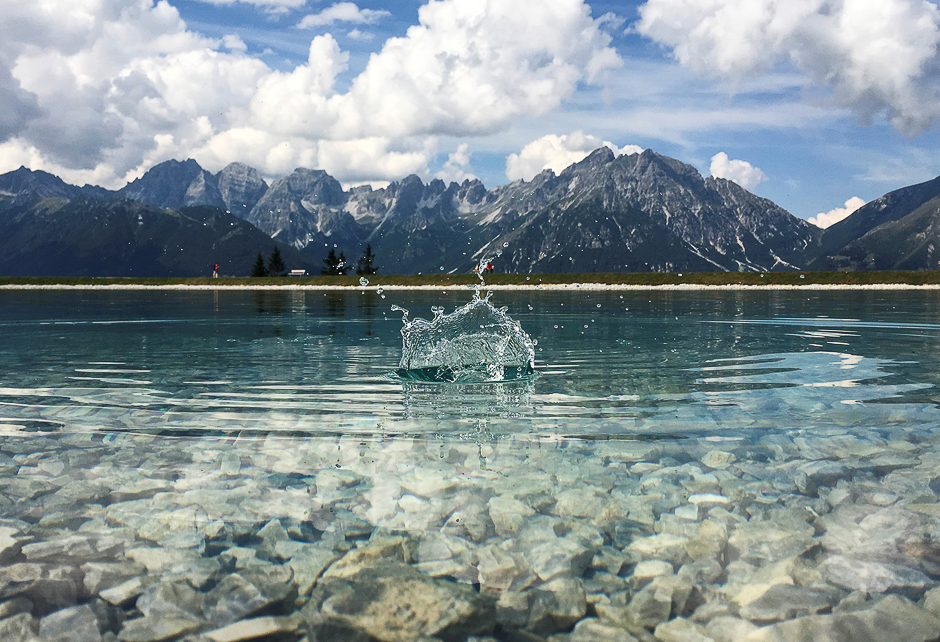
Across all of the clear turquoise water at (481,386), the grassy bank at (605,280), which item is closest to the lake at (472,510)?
the clear turquoise water at (481,386)

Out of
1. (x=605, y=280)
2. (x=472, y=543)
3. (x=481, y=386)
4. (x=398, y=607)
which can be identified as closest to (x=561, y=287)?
(x=605, y=280)

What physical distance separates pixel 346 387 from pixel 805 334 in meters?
26.0

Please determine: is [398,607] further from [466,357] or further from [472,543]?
[466,357]

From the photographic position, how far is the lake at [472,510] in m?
6.19

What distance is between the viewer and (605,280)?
149250 mm

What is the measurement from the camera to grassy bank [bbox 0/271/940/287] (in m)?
133

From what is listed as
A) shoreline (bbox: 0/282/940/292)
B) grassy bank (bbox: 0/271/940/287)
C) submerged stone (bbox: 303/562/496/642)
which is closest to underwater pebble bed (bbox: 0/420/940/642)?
submerged stone (bbox: 303/562/496/642)

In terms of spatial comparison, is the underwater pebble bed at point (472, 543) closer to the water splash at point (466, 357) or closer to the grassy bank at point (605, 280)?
the water splash at point (466, 357)

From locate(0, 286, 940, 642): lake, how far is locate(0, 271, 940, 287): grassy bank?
130016 millimetres

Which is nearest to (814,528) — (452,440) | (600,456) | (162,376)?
(600,456)

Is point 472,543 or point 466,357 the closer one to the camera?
point 472,543

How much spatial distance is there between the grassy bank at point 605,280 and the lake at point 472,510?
427 feet

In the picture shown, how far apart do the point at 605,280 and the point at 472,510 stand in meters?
145

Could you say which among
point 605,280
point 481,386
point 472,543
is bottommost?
point 472,543
